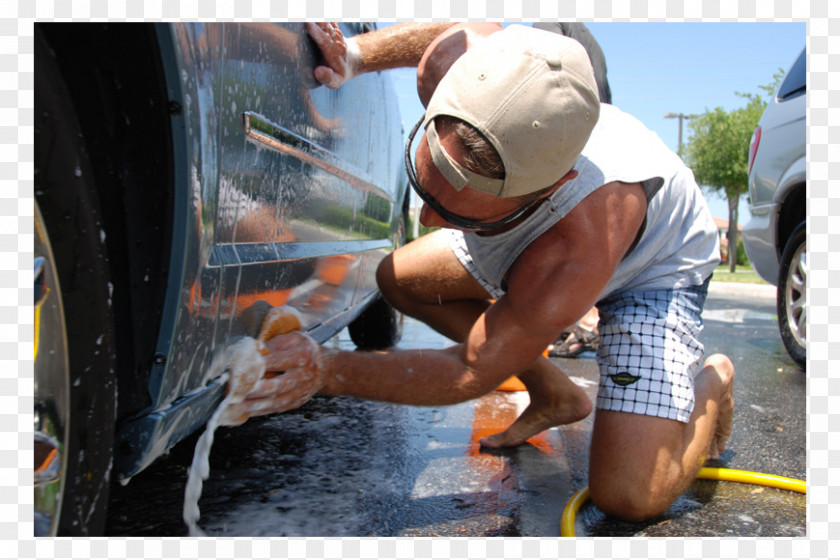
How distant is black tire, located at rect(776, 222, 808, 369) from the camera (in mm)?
3619

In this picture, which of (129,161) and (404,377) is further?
(404,377)

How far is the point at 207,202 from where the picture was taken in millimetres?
1207

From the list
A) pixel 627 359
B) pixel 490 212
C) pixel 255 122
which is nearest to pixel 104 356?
pixel 255 122

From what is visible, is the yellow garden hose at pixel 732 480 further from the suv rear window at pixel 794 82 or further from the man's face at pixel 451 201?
the suv rear window at pixel 794 82

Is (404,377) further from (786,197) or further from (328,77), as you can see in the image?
(786,197)

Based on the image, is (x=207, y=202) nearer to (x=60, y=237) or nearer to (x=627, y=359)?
(x=60, y=237)

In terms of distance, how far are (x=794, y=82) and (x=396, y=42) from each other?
102 inches

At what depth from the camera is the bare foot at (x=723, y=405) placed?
2.23 m

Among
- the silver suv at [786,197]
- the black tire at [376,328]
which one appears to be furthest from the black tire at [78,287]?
the silver suv at [786,197]

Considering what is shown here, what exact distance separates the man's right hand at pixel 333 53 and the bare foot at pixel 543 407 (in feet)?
3.87

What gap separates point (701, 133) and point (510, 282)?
24.5 m

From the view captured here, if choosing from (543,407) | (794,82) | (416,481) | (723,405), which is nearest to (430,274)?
(543,407)

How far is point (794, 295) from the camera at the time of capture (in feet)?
12.3

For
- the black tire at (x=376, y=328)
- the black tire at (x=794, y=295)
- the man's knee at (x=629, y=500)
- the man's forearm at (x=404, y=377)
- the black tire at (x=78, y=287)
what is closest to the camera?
the black tire at (x=78, y=287)
